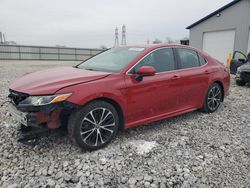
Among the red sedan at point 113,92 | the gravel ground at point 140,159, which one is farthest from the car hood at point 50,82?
the gravel ground at point 140,159

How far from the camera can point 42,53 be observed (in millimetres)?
23156

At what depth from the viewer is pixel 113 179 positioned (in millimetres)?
2402

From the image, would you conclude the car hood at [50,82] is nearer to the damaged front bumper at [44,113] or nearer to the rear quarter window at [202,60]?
the damaged front bumper at [44,113]

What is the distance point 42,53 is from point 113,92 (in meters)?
22.5

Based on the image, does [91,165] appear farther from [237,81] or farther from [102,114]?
[237,81]

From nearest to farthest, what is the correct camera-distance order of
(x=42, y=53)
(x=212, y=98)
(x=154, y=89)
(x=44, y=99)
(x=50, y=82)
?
(x=44, y=99) → (x=50, y=82) → (x=154, y=89) → (x=212, y=98) → (x=42, y=53)

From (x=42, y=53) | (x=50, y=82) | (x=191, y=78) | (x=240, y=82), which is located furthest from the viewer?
(x=42, y=53)

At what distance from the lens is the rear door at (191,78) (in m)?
3.89

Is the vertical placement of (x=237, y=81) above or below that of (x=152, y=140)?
above

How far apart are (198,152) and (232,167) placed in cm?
47

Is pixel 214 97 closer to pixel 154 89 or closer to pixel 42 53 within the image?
pixel 154 89

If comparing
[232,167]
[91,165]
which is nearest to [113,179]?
[91,165]

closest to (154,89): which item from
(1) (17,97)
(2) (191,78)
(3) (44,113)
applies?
(2) (191,78)

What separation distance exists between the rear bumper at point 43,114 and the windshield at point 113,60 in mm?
1000
